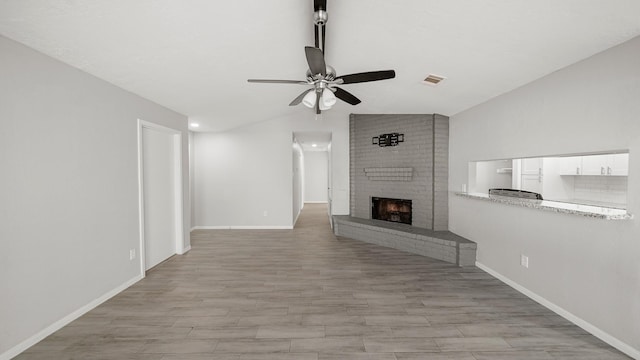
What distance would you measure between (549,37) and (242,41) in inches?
104

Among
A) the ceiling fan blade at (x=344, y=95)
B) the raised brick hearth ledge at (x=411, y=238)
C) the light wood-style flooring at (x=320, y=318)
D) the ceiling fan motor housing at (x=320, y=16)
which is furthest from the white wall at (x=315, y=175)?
the ceiling fan motor housing at (x=320, y=16)

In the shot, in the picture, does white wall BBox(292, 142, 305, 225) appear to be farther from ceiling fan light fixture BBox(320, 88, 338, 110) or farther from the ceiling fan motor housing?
the ceiling fan motor housing

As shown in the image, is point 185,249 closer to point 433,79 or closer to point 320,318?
point 320,318

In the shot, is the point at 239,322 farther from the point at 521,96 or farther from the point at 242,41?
the point at 521,96

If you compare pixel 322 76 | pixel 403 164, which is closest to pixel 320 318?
pixel 322 76

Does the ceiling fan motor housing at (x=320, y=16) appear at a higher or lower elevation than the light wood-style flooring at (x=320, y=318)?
higher

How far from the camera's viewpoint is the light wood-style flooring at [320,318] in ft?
6.22

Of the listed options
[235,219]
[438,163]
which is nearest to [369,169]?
[438,163]

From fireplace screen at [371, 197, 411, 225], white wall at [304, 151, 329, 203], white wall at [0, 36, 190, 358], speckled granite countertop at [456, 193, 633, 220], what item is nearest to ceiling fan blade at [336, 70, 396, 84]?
speckled granite countertop at [456, 193, 633, 220]

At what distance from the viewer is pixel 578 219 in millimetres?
2238

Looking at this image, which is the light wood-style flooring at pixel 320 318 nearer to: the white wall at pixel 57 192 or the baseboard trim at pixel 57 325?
the baseboard trim at pixel 57 325

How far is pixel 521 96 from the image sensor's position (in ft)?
9.44

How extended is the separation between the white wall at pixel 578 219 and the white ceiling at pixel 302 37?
0.76 ft

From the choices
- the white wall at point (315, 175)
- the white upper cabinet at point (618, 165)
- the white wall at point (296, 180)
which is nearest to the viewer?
the white upper cabinet at point (618, 165)
